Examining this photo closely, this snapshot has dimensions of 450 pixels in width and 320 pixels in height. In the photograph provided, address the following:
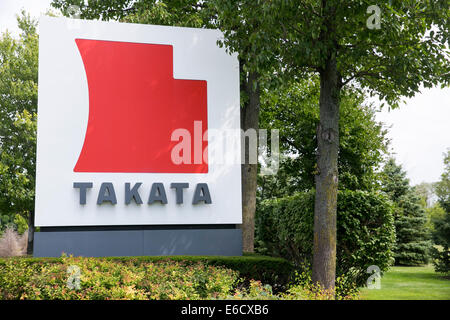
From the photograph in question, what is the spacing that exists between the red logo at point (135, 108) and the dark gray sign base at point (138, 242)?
120cm

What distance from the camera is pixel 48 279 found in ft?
19.5

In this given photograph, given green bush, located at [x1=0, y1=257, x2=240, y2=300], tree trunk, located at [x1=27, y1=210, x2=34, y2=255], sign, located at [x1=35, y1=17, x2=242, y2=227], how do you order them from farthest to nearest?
tree trunk, located at [x1=27, y1=210, x2=34, y2=255], sign, located at [x1=35, y1=17, x2=242, y2=227], green bush, located at [x1=0, y1=257, x2=240, y2=300]

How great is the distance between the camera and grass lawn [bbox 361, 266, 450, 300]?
10.9 meters

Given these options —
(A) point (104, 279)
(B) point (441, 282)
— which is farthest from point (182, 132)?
(B) point (441, 282)

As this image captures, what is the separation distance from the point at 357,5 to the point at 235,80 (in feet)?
10.0

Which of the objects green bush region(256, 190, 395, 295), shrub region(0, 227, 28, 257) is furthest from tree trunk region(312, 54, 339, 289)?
shrub region(0, 227, 28, 257)

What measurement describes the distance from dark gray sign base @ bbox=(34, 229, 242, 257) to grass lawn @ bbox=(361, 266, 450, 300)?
3574 millimetres

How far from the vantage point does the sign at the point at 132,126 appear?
8516 millimetres

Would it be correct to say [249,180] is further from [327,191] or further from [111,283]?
[111,283]

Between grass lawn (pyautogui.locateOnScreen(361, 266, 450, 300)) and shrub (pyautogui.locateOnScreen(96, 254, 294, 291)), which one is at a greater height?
shrub (pyautogui.locateOnScreen(96, 254, 294, 291))

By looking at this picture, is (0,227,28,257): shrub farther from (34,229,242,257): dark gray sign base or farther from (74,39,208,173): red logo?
(74,39,208,173): red logo

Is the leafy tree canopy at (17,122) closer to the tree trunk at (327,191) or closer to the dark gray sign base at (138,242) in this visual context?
the dark gray sign base at (138,242)

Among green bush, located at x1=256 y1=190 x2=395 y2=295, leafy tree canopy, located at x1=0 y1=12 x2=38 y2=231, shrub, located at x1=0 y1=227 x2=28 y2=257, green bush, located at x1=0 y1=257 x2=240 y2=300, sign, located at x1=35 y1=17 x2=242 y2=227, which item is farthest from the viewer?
shrub, located at x1=0 y1=227 x2=28 y2=257
